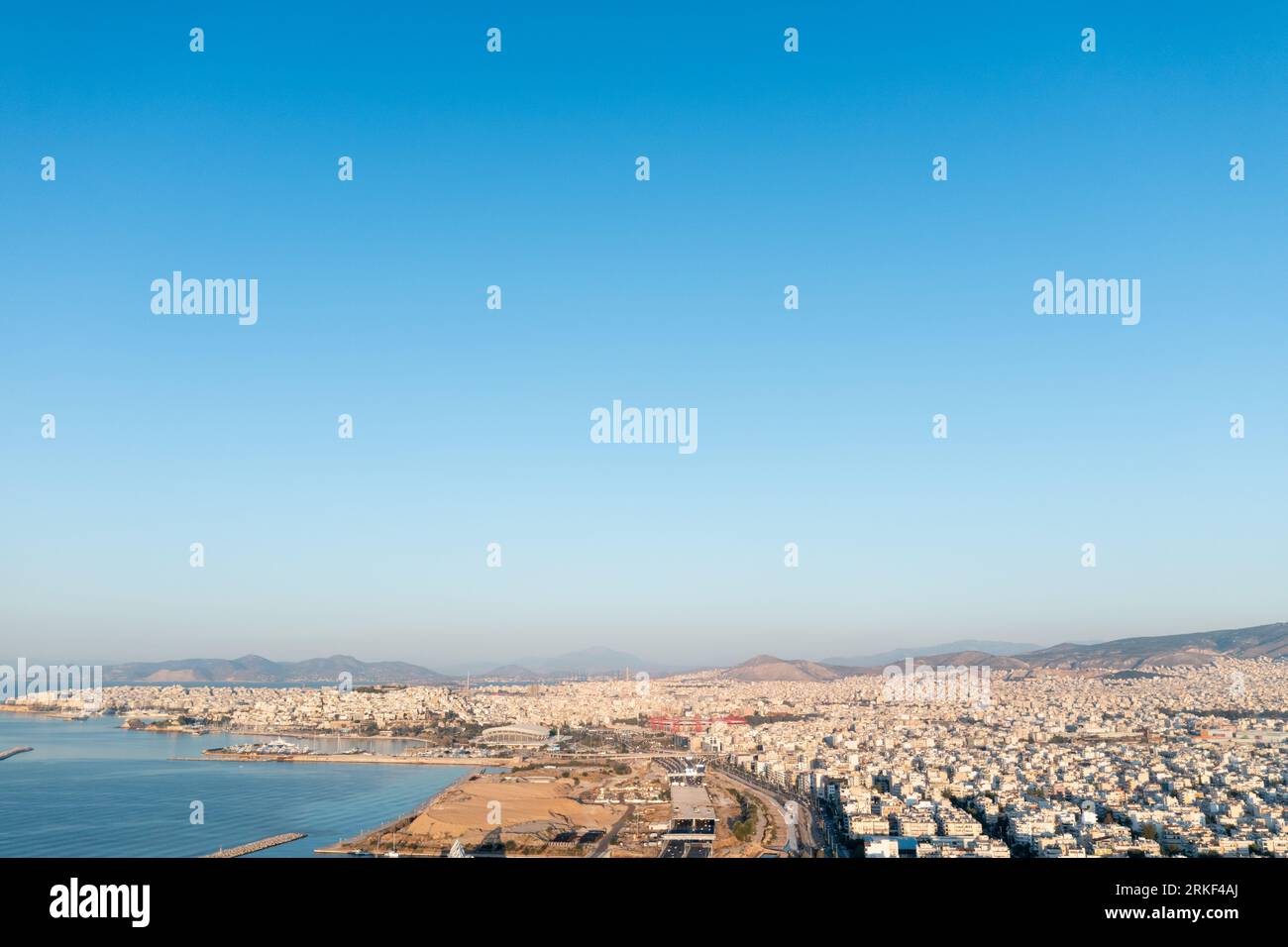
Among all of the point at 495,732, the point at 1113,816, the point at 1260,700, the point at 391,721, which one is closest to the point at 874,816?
the point at 1113,816

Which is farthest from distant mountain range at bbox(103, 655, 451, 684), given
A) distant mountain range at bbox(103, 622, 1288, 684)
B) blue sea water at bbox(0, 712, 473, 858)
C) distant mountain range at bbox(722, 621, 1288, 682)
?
blue sea water at bbox(0, 712, 473, 858)

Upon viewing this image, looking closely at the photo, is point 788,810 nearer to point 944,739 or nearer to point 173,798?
point 944,739

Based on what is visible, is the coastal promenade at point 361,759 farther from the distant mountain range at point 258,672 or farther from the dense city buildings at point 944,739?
the distant mountain range at point 258,672

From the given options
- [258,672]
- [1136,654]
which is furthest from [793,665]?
[258,672]

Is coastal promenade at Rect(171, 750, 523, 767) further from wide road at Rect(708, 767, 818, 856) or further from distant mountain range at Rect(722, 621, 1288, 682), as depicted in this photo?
distant mountain range at Rect(722, 621, 1288, 682)

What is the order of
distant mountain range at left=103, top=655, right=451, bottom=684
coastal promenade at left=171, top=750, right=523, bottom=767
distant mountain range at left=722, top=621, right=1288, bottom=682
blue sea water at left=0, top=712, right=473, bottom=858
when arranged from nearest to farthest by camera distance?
blue sea water at left=0, top=712, right=473, bottom=858 → coastal promenade at left=171, top=750, right=523, bottom=767 → distant mountain range at left=722, top=621, right=1288, bottom=682 → distant mountain range at left=103, top=655, right=451, bottom=684
